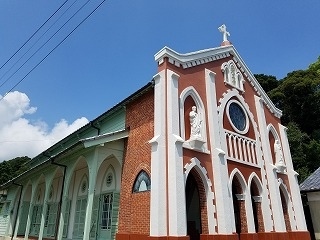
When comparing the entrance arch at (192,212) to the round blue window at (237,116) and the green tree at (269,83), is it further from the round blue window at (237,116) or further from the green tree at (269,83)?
the green tree at (269,83)

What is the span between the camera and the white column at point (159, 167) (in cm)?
878

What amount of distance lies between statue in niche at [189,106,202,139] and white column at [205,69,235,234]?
37.6 inches

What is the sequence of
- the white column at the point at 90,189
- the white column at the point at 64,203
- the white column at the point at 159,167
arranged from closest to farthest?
the white column at the point at 159,167, the white column at the point at 90,189, the white column at the point at 64,203

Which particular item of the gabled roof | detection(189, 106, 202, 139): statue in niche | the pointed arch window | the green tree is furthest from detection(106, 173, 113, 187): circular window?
the green tree

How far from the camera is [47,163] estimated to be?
14836mm

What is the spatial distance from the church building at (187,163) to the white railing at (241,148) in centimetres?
5

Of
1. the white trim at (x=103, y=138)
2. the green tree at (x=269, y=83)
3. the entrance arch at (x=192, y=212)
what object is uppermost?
the green tree at (x=269, y=83)

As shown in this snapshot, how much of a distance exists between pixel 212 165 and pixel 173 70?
412cm

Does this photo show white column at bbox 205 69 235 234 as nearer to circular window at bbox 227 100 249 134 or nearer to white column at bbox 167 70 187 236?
circular window at bbox 227 100 249 134

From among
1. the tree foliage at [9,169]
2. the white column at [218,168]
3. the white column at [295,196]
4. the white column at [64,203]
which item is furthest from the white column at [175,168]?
the tree foliage at [9,169]

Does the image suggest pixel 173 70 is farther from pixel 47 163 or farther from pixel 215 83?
pixel 47 163

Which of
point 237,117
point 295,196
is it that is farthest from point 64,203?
point 295,196

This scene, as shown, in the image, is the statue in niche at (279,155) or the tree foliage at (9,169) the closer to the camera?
the statue in niche at (279,155)

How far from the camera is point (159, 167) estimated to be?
9375 millimetres
